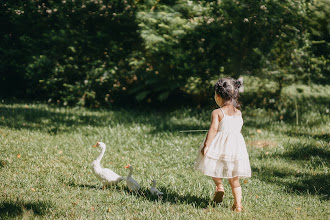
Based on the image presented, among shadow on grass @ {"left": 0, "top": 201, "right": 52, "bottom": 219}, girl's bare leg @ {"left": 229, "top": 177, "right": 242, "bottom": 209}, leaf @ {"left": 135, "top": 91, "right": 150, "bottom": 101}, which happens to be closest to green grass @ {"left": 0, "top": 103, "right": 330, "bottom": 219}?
shadow on grass @ {"left": 0, "top": 201, "right": 52, "bottom": 219}

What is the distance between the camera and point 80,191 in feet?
13.0

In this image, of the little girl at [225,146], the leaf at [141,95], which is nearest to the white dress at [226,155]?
the little girl at [225,146]

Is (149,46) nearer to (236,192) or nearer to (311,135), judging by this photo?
(311,135)

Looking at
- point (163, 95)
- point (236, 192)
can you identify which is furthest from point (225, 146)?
point (163, 95)

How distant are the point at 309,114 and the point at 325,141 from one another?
1880 millimetres

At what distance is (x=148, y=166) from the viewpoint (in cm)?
505

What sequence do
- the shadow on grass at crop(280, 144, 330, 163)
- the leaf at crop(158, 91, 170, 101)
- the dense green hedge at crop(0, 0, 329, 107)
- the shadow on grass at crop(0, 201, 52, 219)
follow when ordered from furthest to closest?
the leaf at crop(158, 91, 170, 101), the dense green hedge at crop(0, 0, 329, 107), the shadow on grass at crop(280, 144, 330, 163), the shadow on grass at crop(0, 201, 52, 219)

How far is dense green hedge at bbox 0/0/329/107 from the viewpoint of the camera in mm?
8047

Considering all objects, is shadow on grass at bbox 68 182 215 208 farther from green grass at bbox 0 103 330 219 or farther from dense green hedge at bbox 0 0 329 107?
dense green hedge at bbox 0 0 329 107

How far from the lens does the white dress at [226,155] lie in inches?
139

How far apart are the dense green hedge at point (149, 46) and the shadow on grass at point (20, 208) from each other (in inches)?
207

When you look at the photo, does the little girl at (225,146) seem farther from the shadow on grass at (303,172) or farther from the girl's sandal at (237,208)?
the shadow on grass at (303,172)

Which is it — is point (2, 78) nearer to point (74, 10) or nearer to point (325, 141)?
point (74, 10)

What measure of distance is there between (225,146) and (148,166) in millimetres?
1768
